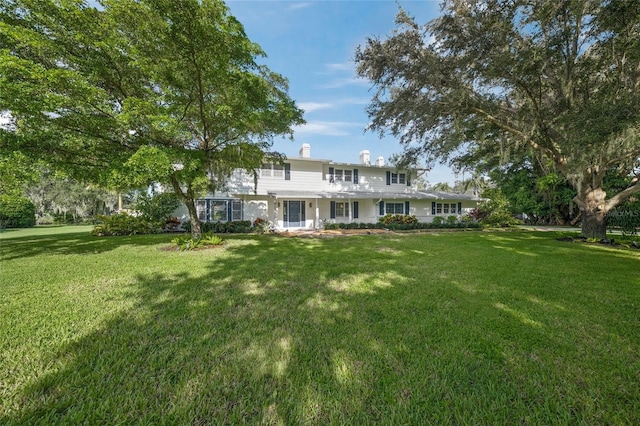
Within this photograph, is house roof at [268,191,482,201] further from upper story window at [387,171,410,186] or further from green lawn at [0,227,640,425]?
green lawn at [0,227,640,425]

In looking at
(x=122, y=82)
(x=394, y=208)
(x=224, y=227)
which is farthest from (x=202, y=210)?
(x=394, y=208)

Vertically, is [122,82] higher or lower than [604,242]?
higher

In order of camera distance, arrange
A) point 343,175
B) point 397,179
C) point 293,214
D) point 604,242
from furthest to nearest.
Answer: point 397,179, point 343,175, point 293,214, point 604,242

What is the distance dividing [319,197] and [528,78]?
10818 millimetres

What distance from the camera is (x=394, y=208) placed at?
1869 cm

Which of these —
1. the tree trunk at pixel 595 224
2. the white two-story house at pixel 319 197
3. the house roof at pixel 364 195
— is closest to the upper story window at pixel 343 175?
the white two-story house at pixel 319 197

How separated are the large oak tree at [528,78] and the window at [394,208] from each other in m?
7.91

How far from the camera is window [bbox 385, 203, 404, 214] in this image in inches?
727

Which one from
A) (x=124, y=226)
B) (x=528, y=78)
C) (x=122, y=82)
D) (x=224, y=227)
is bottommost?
(x=224, y=227)

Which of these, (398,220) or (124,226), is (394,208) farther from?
(124,226)

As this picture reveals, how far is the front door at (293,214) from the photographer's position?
17.2 metres

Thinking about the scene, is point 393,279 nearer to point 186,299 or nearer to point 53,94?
point 186,299

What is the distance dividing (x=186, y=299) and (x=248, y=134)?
22.8 feet

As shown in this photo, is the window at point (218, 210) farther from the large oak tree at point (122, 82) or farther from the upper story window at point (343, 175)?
the large oak tree at point (122, 82)
